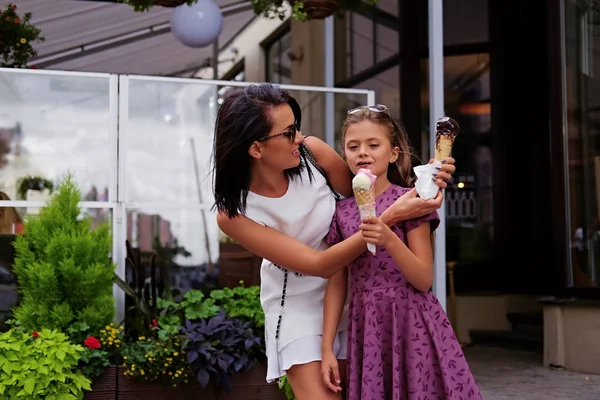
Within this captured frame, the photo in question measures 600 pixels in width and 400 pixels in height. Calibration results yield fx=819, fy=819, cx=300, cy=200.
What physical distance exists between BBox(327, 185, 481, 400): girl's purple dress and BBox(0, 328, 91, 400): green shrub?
276cm

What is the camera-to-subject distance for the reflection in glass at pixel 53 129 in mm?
5500

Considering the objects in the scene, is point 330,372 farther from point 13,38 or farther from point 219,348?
point 13,38

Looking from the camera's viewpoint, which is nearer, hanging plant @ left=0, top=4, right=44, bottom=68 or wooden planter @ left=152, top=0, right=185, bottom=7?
wooden planter @ left=152, top=0, right=185, bottom=7

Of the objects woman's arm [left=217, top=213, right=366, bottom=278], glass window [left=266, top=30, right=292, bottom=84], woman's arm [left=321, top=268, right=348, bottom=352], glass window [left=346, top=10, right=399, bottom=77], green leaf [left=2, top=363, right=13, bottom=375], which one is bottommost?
green leaf [left=2, top=363, right=13, bottom=375]

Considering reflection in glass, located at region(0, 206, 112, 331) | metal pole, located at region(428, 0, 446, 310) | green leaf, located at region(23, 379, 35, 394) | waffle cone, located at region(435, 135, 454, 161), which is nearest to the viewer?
waffle cone, located at region(435, 135, 454, 161)

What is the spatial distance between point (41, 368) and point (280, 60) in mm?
9221

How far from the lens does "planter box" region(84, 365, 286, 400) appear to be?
4918 mm

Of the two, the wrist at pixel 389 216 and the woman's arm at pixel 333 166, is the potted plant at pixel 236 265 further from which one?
the wrist at pixel 389 216

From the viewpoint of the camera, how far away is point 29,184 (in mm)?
5500

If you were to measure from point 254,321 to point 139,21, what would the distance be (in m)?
7.54

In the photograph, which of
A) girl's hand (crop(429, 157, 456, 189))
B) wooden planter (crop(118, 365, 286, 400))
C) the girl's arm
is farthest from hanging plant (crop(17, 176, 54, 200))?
girl's hand (crop(429, 157, 456, 189))

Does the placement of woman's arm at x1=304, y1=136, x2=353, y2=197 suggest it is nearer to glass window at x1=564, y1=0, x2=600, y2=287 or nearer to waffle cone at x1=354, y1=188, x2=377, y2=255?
waffle cone at x1=354, y1=188, x2=377, y2=255

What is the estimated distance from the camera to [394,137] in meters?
2.46

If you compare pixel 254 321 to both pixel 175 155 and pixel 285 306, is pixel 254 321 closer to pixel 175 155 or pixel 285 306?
pixel 175 155
